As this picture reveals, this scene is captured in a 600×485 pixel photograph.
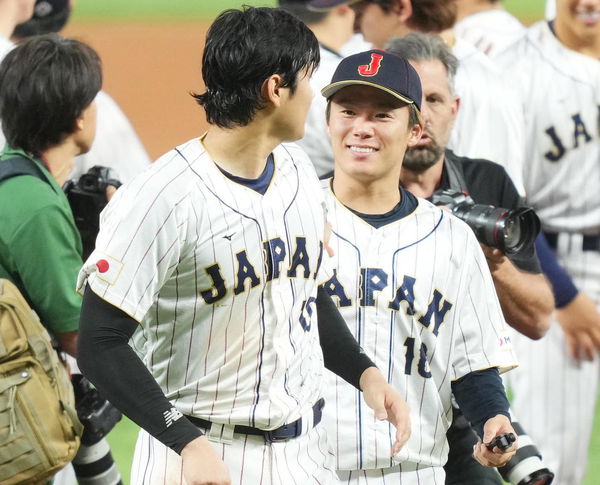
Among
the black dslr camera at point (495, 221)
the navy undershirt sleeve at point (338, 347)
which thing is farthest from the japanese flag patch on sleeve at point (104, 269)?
the black dslr camera at point (495, 221)

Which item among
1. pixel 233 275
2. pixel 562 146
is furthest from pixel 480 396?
pixel 562 146

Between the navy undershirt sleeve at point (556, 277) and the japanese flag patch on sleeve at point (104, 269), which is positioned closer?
the japanese flag patch on sleeve at point (104, 269)

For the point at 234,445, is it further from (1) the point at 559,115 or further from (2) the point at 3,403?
A: (1) the point at 559,115

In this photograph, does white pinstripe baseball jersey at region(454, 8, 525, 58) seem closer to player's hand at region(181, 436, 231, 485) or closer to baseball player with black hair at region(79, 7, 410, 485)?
baseball player with black hair at region(79, 7, 410, 485)

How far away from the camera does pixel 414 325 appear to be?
2822 mm

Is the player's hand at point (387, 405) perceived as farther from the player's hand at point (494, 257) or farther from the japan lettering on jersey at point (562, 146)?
the japan lettering on jersey at point (562, 146)

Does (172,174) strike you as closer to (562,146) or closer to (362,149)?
(362,149)

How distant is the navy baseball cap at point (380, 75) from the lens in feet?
9.37

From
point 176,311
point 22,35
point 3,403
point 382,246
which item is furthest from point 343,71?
point 22,35

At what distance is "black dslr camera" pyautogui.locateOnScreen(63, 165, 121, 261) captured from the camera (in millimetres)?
3473

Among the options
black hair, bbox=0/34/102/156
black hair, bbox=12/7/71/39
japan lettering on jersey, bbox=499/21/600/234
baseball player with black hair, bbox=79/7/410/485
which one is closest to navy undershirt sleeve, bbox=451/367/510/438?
baseball player with black hair, bbox=79/7/410/485

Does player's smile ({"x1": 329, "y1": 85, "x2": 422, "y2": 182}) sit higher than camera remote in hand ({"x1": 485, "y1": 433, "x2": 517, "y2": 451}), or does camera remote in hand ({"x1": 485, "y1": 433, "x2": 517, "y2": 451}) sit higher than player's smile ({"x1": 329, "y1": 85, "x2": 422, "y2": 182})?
player's smile ({"x1": 329, "y1": 85, "x2": 422, "y2": 182})

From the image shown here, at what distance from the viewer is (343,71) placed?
2908 mm

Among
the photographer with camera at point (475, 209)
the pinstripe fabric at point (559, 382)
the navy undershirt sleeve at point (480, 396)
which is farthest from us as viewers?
the pinstripe fabric at point (559, 382)
